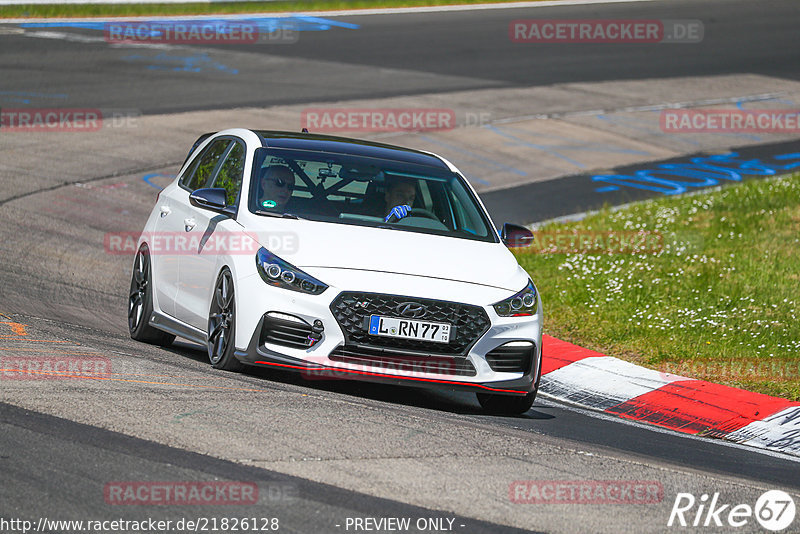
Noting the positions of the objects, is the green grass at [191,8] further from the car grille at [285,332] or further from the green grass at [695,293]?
the car grille at [285,332]

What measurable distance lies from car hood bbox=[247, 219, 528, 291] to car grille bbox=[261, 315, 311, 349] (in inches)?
14.6

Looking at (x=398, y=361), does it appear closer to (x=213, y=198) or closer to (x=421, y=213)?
(x=421, y=213)

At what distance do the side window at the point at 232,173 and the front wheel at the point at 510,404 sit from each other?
7.32 ft

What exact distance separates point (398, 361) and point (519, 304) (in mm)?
912

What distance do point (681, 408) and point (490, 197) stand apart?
915 cm

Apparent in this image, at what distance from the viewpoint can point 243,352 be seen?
7.84m

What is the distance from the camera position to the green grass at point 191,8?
30.4 meters

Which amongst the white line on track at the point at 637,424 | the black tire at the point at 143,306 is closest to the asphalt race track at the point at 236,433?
the white line on track at the point at 637,424

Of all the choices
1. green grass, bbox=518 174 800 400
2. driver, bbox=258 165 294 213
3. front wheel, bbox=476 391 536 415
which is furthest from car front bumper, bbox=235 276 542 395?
green grass, bbox=518 174 800 400

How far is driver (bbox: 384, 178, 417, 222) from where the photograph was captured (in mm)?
8758

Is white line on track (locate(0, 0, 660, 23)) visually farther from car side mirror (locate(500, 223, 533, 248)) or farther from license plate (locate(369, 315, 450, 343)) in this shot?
license plate (locate(369, 315, 450, 343))

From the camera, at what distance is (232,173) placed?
9.12 metres

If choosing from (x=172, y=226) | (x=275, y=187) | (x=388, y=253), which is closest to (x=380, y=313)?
(x=388, y=253)

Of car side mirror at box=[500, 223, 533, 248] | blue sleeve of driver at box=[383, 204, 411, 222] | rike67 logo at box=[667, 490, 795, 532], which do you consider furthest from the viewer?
car side mirror at box=[500, 223, 533, 248]
